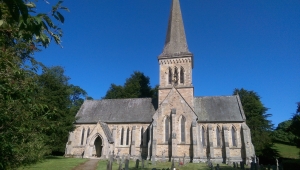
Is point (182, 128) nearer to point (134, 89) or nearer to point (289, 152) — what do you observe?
point (134, 89)

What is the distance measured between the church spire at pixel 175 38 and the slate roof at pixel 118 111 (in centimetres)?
815

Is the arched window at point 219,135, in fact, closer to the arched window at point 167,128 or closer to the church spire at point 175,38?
the arched window at point 167,128

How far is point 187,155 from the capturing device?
83.5ft

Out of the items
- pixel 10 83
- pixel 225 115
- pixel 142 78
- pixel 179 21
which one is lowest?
pixel 10 83

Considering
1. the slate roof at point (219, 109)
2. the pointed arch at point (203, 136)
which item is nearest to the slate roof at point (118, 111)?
the slate roof at point (219, 109)

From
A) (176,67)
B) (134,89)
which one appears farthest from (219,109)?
(134,89)

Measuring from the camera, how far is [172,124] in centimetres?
2647

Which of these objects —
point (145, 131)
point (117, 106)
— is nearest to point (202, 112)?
point (145, 131)

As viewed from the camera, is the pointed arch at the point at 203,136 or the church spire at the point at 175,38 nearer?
the pointed arch at the point at 203,136

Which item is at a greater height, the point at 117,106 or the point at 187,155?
the point at 117,106

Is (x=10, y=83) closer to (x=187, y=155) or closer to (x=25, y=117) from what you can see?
(x=25, y=117)

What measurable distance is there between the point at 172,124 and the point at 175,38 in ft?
48.3

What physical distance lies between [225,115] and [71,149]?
22.6 m

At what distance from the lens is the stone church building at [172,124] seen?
26.4 meters
